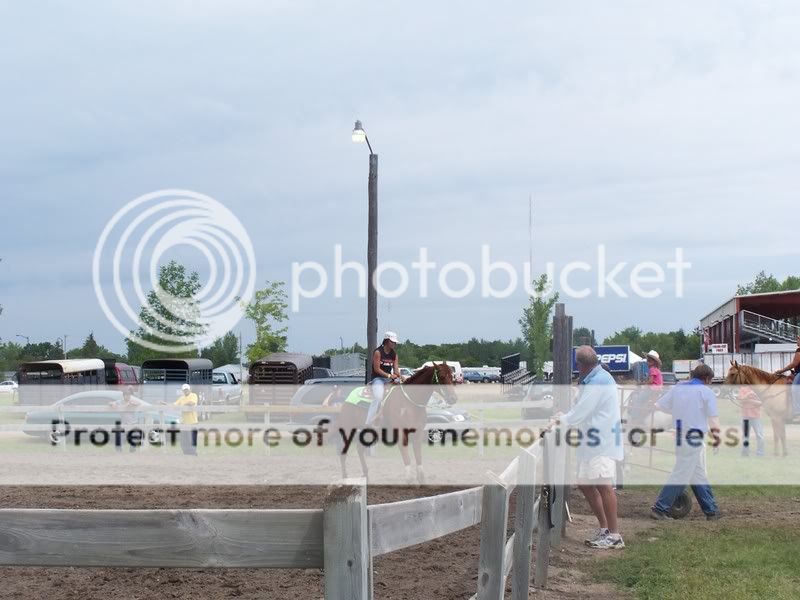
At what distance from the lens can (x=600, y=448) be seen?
9.00 meters

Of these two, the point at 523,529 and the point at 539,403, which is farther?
the point at 539,403

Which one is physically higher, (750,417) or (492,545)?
(492,545)

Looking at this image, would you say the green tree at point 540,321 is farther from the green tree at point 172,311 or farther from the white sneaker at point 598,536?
the white sneaker at point 598,536

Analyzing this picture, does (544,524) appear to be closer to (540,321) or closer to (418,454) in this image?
(418,454)

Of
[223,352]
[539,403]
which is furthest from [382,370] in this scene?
[223,352]

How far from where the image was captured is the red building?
5684cm

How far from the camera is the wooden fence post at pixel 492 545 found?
482 cm

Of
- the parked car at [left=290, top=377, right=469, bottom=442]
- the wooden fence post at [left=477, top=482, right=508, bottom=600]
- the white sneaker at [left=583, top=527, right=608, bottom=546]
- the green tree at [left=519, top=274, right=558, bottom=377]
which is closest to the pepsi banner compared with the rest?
the green tree at [left=519, top=274, right=558, bottom=377]

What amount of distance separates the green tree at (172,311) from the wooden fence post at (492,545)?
36680 millimetres

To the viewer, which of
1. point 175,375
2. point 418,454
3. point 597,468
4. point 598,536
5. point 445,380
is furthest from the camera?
A: point 175,375

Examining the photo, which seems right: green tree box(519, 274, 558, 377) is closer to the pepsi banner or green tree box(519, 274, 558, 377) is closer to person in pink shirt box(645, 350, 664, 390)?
the pepsi banner

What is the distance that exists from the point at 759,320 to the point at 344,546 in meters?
60.6

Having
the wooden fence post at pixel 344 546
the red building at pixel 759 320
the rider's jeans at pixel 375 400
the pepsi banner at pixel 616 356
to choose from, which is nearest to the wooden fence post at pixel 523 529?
the wooden fence post at pixel 344 546

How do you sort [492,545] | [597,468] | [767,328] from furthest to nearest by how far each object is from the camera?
[767,328] < [597,468] < [492,545]
